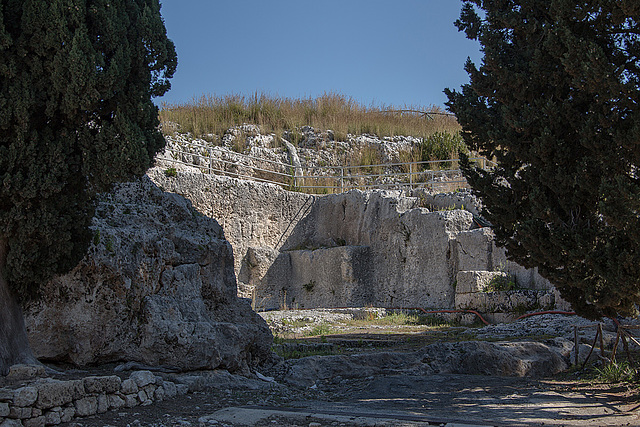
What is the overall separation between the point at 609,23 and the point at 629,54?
1.47ft

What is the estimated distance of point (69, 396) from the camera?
19.4 ft

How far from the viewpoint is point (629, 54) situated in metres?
7.34

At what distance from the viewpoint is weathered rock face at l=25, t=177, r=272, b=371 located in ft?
24.6

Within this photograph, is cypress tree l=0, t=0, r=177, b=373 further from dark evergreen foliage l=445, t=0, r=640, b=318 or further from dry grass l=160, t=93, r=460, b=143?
dry grass l=160, t=93, r=460, b=143

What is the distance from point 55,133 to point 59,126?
0.46ft

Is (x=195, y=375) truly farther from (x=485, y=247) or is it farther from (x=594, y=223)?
(x=485, y=247)

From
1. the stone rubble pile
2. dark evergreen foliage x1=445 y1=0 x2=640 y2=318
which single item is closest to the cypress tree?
the stone rubble pile

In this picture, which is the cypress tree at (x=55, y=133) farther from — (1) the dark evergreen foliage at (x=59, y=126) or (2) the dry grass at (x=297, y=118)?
(2) the dry grass at (x=297, y=118)

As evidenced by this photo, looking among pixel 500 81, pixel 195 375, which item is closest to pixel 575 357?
pixel 500 81

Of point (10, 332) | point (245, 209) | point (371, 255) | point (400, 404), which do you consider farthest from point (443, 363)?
point (245, 209)

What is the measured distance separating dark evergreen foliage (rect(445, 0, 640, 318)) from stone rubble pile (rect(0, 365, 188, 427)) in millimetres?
4948

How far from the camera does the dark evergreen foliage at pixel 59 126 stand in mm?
6953

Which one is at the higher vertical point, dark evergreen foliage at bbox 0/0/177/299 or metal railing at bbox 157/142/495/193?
metal railing at bbox 157/142/495/193

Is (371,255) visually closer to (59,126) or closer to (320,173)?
(320,173)
